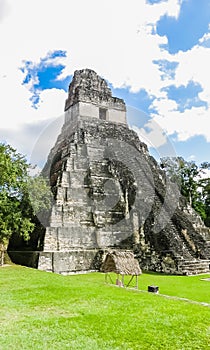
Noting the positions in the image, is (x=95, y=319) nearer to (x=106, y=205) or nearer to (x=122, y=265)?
(x=122, y=265)

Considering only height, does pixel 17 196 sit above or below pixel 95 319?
above

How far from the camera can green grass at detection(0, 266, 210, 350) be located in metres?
4.02

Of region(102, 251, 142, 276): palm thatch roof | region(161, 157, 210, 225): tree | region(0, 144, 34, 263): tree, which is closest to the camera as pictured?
region(102, 251, 142, 276): palm thatch roof

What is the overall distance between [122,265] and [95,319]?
3.82m

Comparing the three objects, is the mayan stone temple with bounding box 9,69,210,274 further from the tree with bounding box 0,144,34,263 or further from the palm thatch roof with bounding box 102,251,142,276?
the palm thatch roof with bounding box 102,251,142,276

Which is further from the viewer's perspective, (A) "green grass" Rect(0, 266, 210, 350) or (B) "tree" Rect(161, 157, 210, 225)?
(B) "tree" Rect(161, 157, 210, 225)

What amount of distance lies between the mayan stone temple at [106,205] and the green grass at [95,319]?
4.93 m

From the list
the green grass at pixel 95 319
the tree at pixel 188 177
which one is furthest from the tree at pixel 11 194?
the tree at pixel 188 177

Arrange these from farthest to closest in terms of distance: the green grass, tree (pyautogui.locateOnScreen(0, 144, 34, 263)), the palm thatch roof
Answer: tree (pyautogui.locateOnScreen(0, 144, 34, 263)), the palm thatch roof, the green grass

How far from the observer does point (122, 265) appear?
8711 mm

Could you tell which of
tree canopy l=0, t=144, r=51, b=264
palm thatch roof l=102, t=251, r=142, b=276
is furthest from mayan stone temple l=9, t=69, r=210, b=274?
palm thatch roof l=102, t=251, r=142, b=276

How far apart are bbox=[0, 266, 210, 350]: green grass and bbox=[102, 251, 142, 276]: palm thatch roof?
31.2 inches

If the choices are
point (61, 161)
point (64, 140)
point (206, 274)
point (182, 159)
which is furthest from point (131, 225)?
point (182, 159)

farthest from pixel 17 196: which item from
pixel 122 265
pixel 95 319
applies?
pixel 95 319
